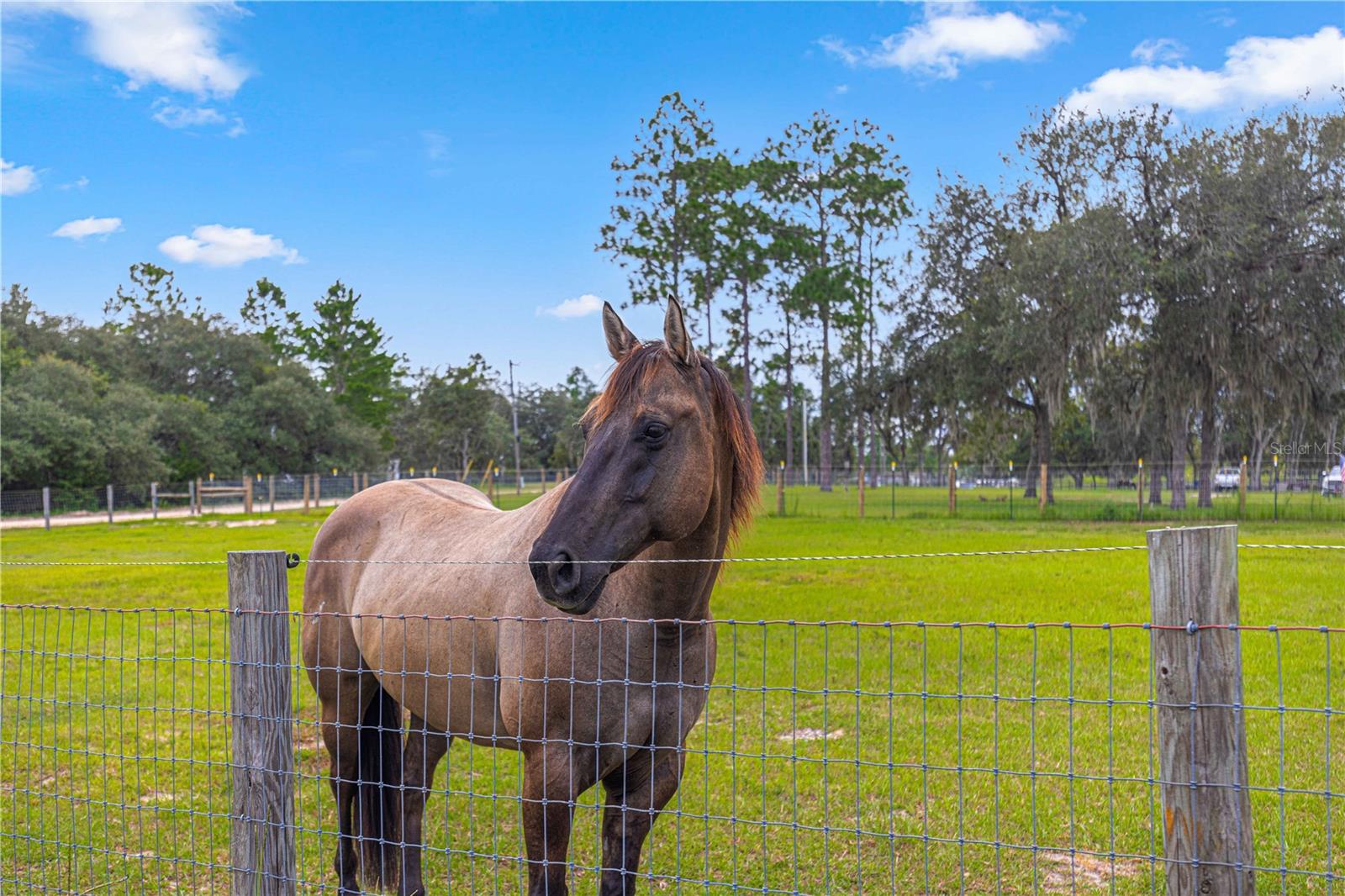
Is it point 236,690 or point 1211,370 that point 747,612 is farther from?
point 1211,370

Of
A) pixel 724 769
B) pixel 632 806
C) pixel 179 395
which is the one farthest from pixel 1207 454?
pixel 179 395

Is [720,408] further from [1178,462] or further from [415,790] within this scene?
[1178,462]

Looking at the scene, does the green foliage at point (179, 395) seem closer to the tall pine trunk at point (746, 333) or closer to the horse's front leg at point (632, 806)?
the tall pine trunk at point (746, 333)

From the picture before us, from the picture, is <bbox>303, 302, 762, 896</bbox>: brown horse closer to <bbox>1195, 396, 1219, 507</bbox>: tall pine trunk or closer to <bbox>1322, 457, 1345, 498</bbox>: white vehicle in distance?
<bbox>1322, 457, 1345, 498</bbox>: white vehicle in distance

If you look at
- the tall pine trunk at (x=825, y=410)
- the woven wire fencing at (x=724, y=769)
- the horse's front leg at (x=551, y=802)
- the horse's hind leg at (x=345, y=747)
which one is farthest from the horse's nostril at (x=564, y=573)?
the tall pine trunk at (x=825, y=410)

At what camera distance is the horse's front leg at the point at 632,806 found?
2708 millimetres

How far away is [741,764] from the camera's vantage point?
5.13 m

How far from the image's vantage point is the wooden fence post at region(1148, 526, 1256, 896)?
6.07ft

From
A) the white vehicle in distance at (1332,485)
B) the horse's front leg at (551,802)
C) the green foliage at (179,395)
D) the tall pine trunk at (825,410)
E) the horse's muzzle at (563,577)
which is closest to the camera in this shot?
the horse's muzzle at (563,577)

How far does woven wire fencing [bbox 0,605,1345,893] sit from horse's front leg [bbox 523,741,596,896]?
0.05 feet

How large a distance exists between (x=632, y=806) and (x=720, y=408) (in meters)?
1.17

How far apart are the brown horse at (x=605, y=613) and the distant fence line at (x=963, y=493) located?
11648 millimetres

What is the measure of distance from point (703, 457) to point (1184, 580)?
3.75ft

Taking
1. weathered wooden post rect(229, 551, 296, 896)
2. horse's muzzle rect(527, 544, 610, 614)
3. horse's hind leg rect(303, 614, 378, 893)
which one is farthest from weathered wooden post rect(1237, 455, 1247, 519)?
weathered wooden post rect(229, 551, 296, 896)
